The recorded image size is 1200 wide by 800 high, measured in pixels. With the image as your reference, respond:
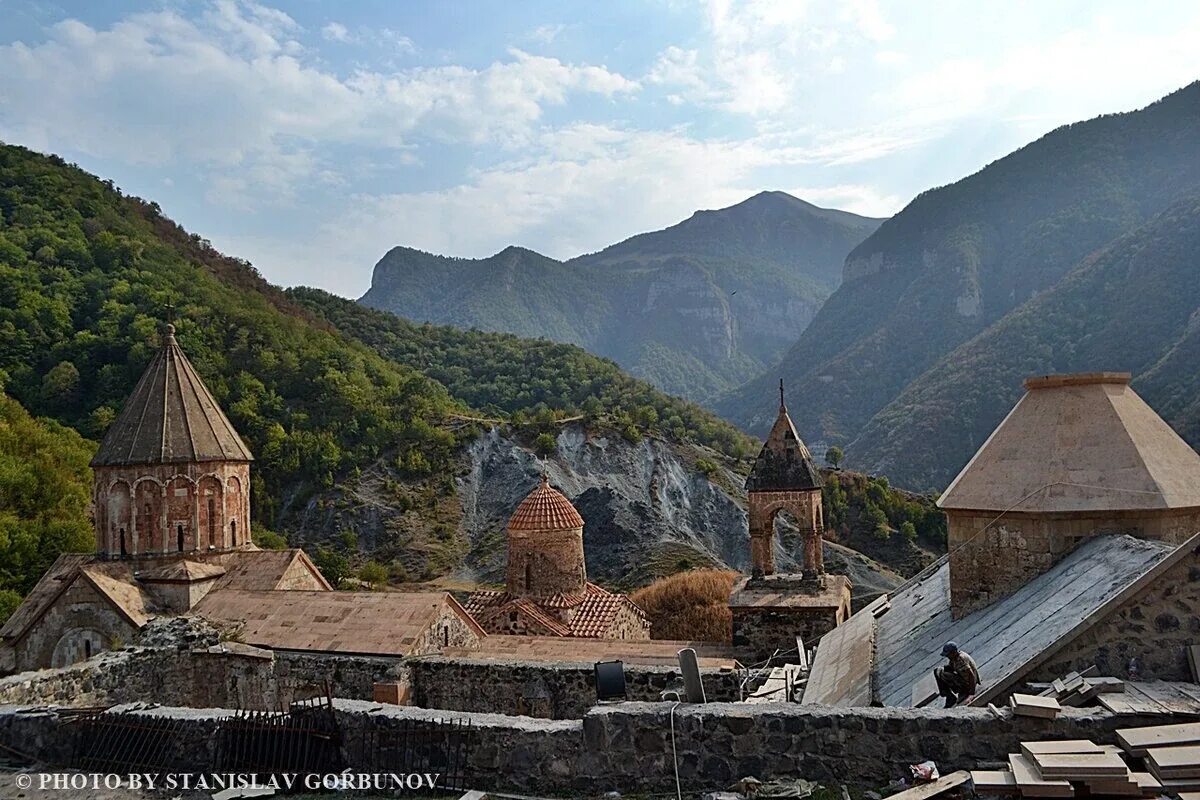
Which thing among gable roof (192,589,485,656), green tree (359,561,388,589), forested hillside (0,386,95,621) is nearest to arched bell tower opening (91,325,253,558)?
gable roof (192,589,485,656)

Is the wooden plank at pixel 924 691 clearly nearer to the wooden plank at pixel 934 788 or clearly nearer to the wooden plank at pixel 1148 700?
the wooden plank at pixel 1148 700

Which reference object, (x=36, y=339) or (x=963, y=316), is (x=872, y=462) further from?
(x=36, y=339)

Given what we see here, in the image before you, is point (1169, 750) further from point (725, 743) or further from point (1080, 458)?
point (1080, 458)

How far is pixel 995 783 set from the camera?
13.3 feet

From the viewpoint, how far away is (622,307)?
132m

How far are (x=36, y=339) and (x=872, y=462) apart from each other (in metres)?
50.9

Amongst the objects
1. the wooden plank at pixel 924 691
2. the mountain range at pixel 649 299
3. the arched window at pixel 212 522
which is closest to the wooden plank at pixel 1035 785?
the wooden plank at pixel 924 691

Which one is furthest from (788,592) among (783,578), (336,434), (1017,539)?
(336,434)

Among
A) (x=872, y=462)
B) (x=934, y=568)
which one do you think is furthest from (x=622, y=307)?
(x=934, y=568)

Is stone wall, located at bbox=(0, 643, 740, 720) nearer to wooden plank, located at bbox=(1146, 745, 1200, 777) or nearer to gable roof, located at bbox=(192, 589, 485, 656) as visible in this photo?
gable roof, located at bbox=(192, 589, 485, 656)

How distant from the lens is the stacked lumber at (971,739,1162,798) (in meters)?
3.78

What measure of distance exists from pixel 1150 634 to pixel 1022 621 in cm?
143

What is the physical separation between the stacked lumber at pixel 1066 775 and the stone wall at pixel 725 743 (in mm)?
218

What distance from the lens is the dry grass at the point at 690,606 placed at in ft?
80.9
